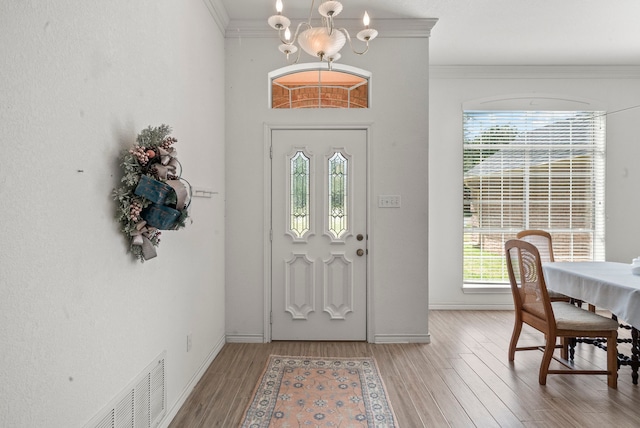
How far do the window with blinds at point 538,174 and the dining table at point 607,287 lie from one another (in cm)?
141

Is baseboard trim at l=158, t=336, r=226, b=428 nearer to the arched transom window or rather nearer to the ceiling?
the arched transom window

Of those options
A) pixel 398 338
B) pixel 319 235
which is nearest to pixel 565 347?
pixel 398 338

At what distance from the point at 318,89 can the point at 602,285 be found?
108 inches

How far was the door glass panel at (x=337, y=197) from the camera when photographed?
10.8 feet

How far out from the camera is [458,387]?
244 cm

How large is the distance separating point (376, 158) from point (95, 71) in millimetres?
2370

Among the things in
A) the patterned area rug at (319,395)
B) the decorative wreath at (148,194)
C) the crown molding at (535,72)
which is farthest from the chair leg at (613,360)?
the crown molding at (535,72)

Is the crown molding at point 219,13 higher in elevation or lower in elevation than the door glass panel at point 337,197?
higher

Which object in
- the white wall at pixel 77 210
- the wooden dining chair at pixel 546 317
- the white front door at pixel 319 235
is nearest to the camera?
the white wall at pixel 77 210

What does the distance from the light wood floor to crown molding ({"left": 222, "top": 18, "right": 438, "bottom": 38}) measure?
2.84 meters

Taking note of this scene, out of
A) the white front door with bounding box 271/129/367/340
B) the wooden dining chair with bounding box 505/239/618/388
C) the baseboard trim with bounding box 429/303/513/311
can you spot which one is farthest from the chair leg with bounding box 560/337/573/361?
the white front door with bounding box 271/129/367/340

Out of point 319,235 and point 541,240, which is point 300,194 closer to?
point 319,235

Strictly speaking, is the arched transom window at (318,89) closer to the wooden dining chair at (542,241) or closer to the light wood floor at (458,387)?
the wooden dining chair at (542,241)

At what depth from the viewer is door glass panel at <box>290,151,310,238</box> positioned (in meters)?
3.30
